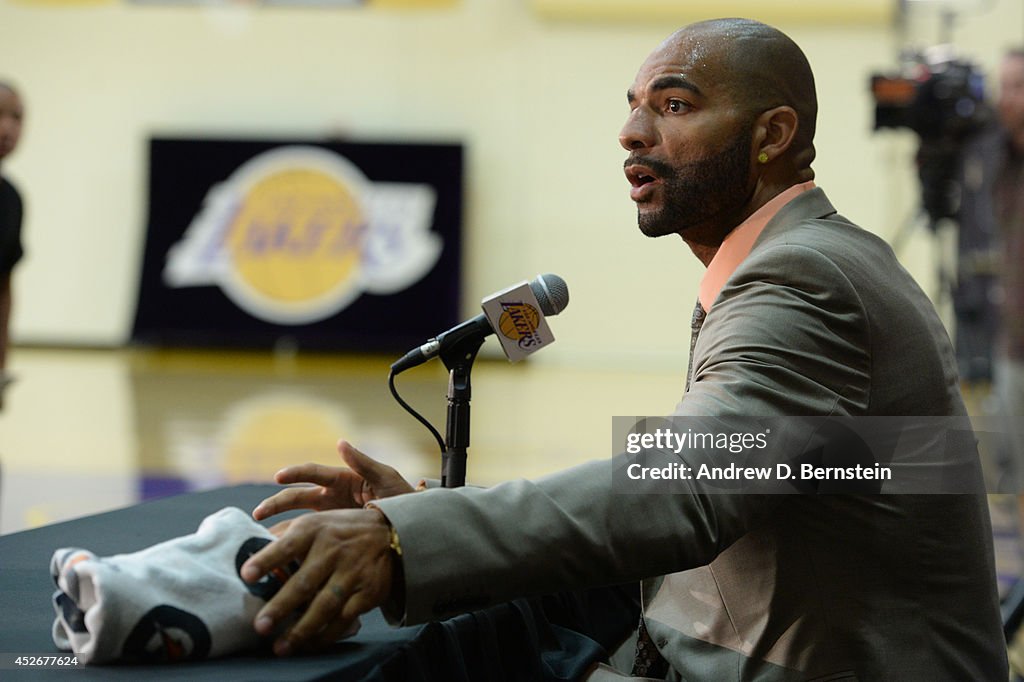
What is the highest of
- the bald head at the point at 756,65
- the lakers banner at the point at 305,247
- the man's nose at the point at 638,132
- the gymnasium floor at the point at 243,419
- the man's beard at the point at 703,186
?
the bald head at the point at 756,65

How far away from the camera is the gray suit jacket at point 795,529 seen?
4.04 feet

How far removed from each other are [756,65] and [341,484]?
76cm

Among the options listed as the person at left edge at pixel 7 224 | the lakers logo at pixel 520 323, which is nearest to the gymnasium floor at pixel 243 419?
the person at left edge at pixel 7 224

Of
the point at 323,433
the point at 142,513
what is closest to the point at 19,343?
the point at 323,433

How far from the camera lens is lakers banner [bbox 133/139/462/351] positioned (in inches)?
435

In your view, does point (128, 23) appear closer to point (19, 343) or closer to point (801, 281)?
point (19, 343)

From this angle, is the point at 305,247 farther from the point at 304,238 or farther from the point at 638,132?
the point at 638,132

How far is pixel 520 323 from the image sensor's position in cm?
167

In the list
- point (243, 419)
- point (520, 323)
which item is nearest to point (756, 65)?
point (520, 323)

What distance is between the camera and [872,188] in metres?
10.9

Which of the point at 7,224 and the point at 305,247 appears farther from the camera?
the point at 305,247

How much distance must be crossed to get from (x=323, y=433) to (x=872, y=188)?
597 cm

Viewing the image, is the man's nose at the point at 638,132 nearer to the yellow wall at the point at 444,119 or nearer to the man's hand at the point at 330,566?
the man's hand at the point at 330,566

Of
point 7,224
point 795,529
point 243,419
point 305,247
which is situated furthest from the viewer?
point 305,247
